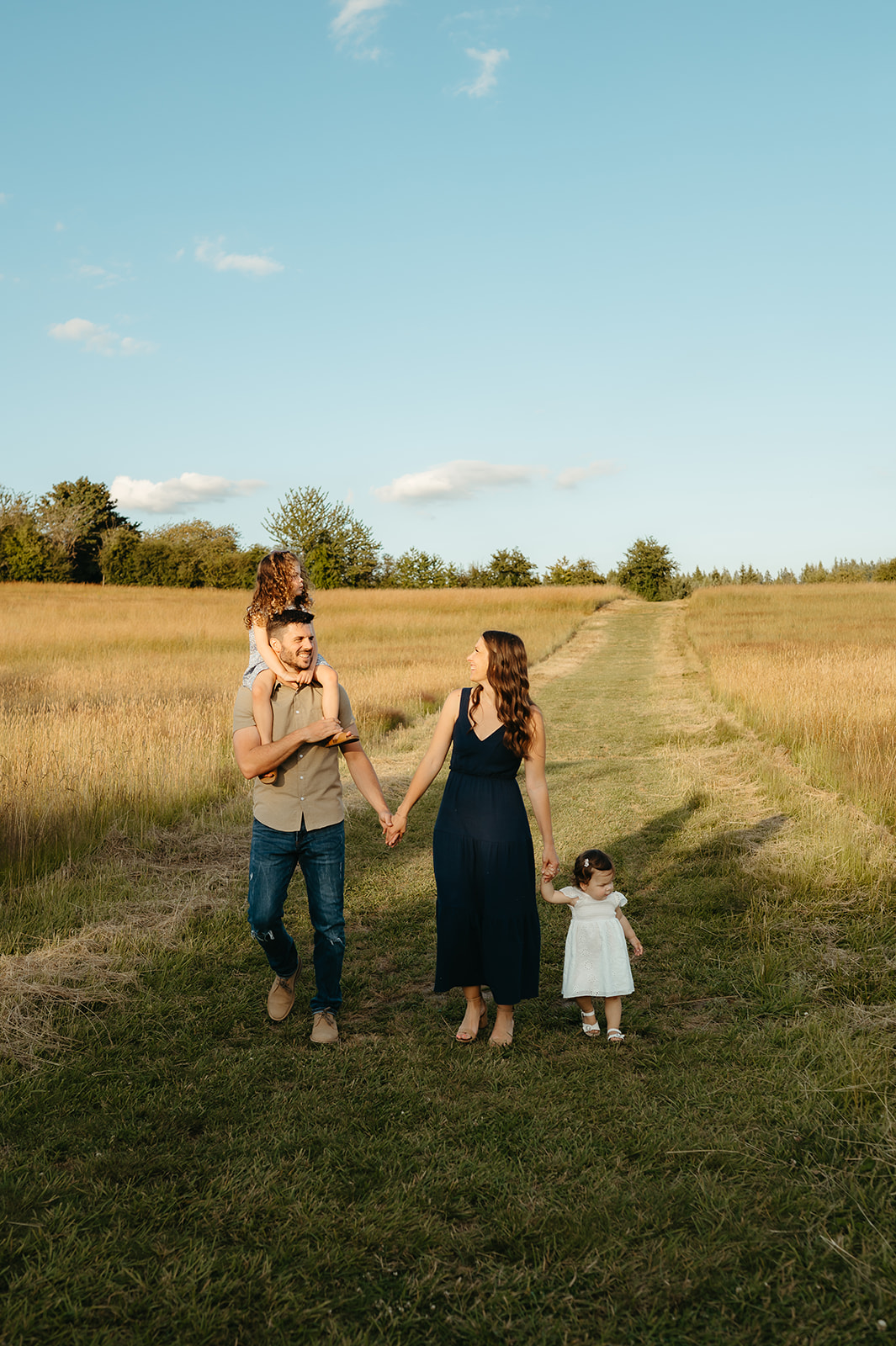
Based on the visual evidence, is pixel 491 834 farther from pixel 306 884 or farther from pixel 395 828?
pixel 306 884

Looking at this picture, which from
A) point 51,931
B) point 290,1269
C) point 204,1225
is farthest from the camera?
point 51,931

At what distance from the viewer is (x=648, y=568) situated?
61.7 m

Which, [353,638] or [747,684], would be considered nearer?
[747,684]

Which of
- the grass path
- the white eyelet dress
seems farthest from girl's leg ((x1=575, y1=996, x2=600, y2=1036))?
the white eyelet dress

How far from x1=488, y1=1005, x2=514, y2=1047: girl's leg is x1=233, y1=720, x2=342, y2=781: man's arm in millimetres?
1501

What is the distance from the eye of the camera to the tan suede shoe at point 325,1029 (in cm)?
388

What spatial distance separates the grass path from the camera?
2357 mm

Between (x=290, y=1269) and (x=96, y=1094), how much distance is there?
4.41 ft

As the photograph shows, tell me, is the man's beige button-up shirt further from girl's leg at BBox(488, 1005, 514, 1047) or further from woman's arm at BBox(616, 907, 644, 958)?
woman's arm at BBox(616, 907, 644, 958)

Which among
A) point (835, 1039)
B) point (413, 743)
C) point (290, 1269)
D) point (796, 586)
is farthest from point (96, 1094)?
point (796, 586)

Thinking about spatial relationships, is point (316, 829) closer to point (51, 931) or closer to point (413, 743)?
point (51, 931)

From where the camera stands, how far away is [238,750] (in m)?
3.69

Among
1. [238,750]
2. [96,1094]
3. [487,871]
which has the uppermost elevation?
[238,750]

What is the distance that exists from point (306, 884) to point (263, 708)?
0.82 m
